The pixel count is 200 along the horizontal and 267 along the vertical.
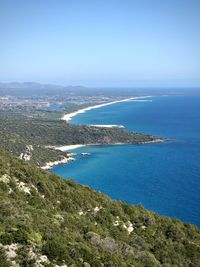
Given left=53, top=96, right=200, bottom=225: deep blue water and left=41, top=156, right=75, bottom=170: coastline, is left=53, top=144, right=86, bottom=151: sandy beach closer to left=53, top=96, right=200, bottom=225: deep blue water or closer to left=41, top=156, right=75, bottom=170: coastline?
left=53, top=96, right=200, bottom=225: deep blue water

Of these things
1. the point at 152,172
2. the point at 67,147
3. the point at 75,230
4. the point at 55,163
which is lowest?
the point at 55,163

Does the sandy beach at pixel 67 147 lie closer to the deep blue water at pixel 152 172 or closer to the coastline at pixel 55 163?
the deep blue water at pixel 152 172

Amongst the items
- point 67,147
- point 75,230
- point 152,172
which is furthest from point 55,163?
point 75,230

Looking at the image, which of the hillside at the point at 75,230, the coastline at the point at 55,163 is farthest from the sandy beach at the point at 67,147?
the hillside at the point at 75,230

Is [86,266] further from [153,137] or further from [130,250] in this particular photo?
[153,137]

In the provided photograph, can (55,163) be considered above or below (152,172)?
below

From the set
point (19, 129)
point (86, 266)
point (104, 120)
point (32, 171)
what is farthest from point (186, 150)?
point (86, 266)

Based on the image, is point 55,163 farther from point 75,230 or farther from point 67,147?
point 75,230

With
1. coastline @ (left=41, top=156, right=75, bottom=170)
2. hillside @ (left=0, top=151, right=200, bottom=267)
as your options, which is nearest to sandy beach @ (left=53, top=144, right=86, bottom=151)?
coastline @ (left=41, top=156, right=75, bottom=170)

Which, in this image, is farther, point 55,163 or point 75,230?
point 55,163
